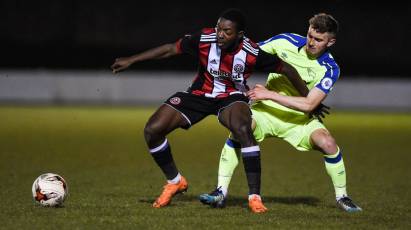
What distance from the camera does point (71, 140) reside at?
14516 mm

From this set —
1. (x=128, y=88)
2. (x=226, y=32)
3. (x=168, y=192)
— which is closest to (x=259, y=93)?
(x=226, y=32)

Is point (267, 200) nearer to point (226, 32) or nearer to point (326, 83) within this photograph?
point (326, 83)

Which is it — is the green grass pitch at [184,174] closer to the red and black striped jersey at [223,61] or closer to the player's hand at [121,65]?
the red and black striped jersey at [223,61]

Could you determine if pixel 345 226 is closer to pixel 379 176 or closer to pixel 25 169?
pixel 379 176

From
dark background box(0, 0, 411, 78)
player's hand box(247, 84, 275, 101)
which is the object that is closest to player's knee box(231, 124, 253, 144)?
player's hand box(247, 84, 275, 101)

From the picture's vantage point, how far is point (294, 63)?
7715 mm

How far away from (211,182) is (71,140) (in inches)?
222

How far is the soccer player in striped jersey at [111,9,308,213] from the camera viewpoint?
23.2 feet

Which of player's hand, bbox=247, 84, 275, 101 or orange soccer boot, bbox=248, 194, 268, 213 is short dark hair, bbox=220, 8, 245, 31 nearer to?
player's hand, bbox=247, 84, 275, 101

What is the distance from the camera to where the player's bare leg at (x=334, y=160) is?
7361 millimetres

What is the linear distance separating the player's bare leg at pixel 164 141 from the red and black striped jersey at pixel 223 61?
1.11 feet

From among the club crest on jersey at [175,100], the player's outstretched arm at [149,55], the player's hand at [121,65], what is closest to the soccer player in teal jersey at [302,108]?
the club crest on jersey at [175,100]

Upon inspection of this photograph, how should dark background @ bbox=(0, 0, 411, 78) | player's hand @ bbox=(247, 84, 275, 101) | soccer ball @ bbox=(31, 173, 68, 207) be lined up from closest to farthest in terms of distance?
soccer ball @ bbox=(31, 173, 68, 207)
player's hand @ bbox=(247, 84, 275, 101)
dark background @ bbox=(0, 0, 411, 78)

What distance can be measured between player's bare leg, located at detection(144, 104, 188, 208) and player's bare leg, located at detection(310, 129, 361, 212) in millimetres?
1294
